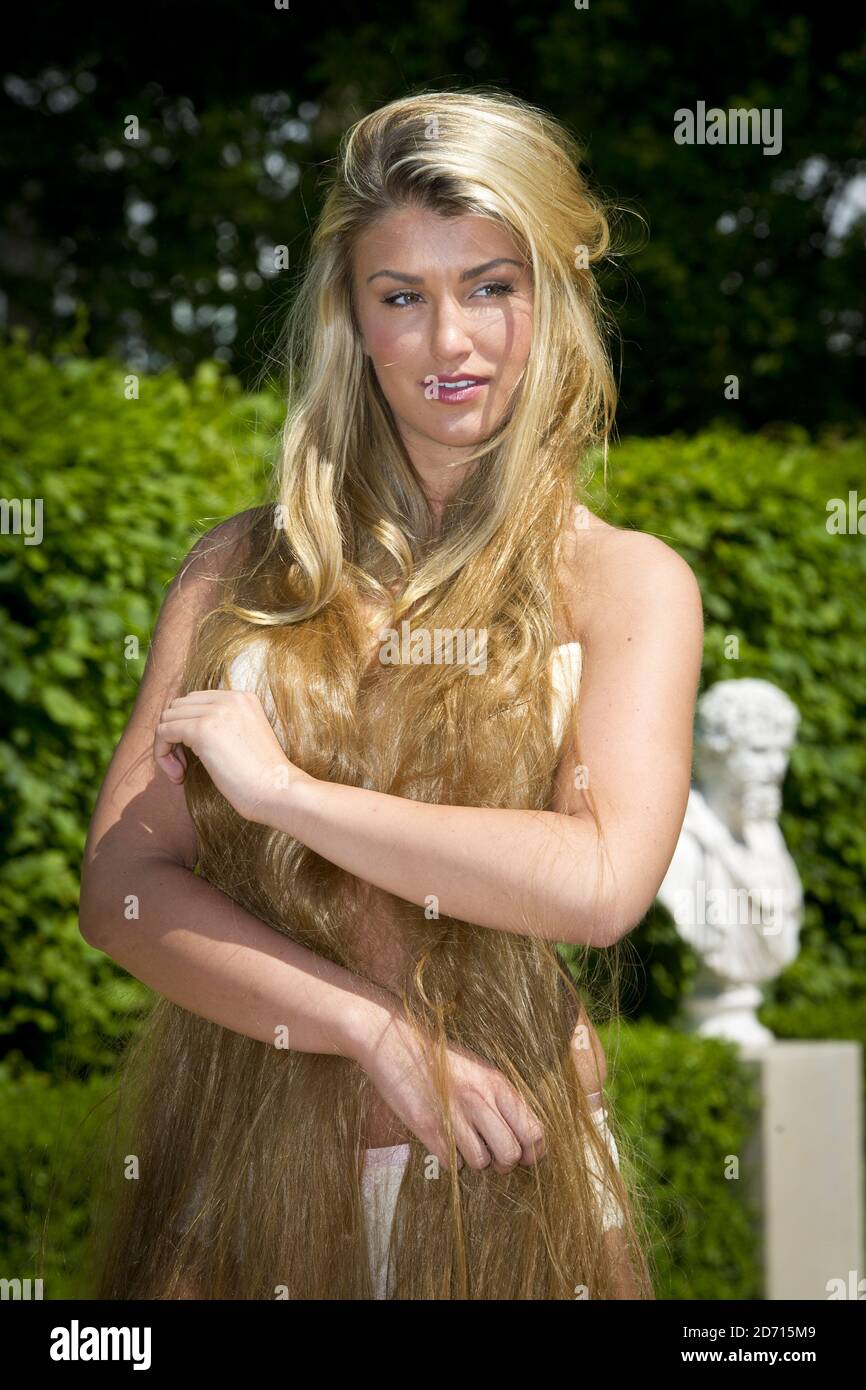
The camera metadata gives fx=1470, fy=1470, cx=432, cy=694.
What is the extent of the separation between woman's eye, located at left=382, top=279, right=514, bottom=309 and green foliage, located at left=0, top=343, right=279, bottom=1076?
1784mm

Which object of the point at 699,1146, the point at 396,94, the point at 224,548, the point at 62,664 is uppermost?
the point at 396,94

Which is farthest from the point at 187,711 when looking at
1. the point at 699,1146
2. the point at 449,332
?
the point at 699,1146

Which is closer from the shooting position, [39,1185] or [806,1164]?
[39,1185]

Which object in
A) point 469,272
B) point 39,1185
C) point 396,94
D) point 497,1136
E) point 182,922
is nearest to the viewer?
point 497,1136

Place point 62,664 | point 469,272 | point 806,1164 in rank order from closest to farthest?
point 469,272
point 62,664
point 806,1164

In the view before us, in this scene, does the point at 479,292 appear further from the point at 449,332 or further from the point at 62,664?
the point at 62,664

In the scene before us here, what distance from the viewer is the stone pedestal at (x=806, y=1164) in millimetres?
4430

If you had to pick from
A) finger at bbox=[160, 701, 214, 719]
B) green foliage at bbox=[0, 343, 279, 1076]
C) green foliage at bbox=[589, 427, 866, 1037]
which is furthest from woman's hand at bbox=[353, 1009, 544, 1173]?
green foliage at bbox=[589, 427, 866, 1037]

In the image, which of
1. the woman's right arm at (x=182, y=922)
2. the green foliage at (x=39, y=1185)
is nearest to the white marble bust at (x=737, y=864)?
the green foliage at (x=39, y=1185)

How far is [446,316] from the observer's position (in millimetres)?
1823

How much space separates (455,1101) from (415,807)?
1.08 ft

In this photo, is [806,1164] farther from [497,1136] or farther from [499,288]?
[499,288]

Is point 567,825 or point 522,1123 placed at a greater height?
point 567,825

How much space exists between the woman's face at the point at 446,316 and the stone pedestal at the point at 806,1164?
3099 millimetres
